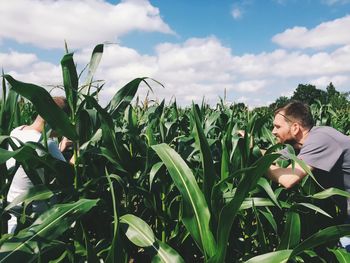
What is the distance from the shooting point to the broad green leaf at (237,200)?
1.17 metres

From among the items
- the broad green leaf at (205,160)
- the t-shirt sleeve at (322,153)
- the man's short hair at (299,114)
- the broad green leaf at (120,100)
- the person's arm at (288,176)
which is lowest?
the person's arm at (288,176)

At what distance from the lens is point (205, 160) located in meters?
1.33

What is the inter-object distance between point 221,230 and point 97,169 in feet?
2.86

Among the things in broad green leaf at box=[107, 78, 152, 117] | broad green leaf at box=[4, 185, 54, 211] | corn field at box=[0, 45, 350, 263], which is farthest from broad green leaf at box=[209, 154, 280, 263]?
broad green leaf at box=[107, 78, 152, 117]

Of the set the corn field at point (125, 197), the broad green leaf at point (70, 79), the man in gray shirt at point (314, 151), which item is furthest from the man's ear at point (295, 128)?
the broad green leaf at point (70, 79)

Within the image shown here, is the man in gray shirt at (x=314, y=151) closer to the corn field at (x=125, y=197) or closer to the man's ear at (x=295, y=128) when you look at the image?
the man's ear at (x=295, y=128)

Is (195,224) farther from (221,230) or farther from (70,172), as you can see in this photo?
(70,172)

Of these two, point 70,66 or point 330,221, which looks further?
point 330,221

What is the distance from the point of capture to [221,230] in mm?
1241

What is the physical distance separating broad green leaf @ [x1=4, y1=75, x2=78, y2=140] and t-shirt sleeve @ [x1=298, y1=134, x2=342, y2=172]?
1.63 m

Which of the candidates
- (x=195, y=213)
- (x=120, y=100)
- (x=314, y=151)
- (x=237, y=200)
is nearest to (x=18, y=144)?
(x=120, y=100)

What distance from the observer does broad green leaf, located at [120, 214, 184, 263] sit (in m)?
1.37

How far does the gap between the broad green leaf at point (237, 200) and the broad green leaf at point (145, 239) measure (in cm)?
19

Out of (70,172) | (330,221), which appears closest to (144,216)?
(70,172)
